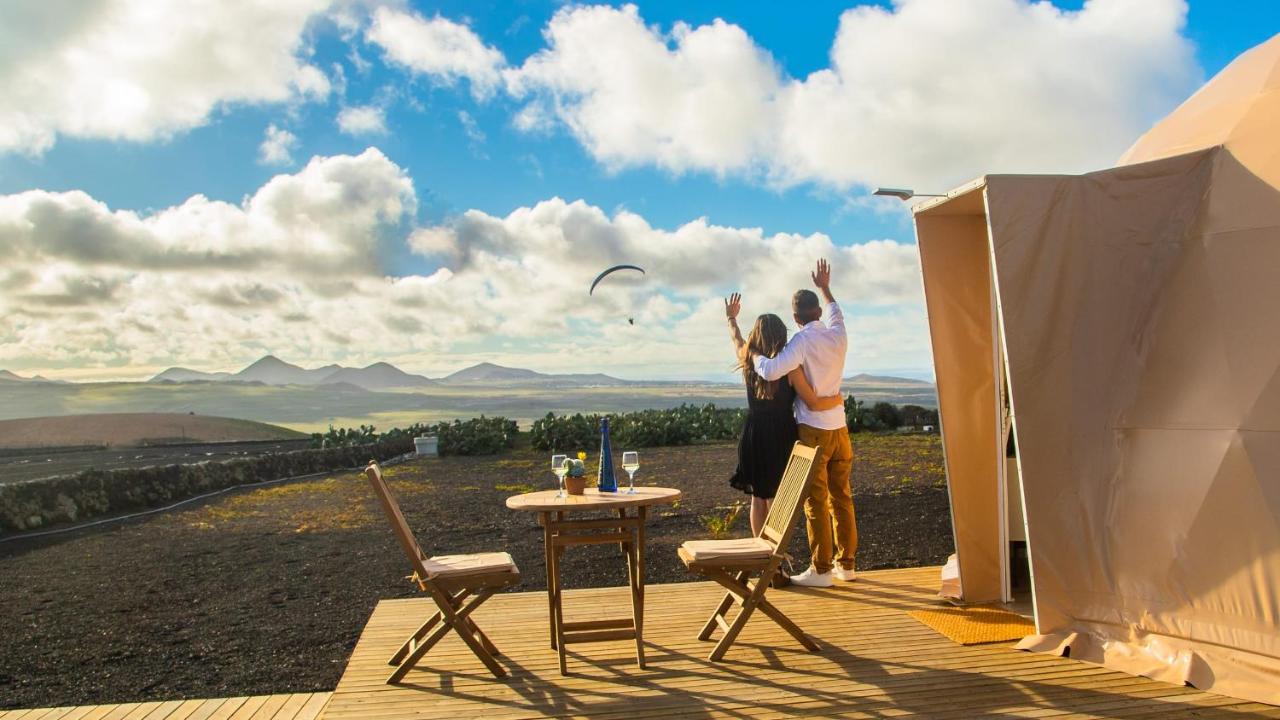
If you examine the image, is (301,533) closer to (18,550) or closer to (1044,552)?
(18,550)

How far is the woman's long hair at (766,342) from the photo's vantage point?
6074mm

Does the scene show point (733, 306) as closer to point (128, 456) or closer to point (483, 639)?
point (483, 639)

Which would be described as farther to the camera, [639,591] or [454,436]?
[454,436]

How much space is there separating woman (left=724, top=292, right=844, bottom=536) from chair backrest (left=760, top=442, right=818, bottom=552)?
0.60 metres

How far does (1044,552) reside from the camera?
488 cm

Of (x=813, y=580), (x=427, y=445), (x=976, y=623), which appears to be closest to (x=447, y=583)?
(x=813, y=580)

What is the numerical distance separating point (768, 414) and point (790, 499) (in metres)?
1.13

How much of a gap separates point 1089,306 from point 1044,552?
139 centimetres

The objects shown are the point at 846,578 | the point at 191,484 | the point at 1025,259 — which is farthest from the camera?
the point at 191,484

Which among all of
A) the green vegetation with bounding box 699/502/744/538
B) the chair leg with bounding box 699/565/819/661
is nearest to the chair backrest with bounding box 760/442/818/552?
the chair leg with bounding box 699/565/819/661

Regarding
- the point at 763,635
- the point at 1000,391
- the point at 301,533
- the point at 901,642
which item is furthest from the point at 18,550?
the point at 1000,391

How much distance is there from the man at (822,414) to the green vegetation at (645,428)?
10797 mm

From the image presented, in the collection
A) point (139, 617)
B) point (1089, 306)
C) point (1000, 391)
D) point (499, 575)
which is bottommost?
point (139, 617)

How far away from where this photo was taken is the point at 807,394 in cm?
602
